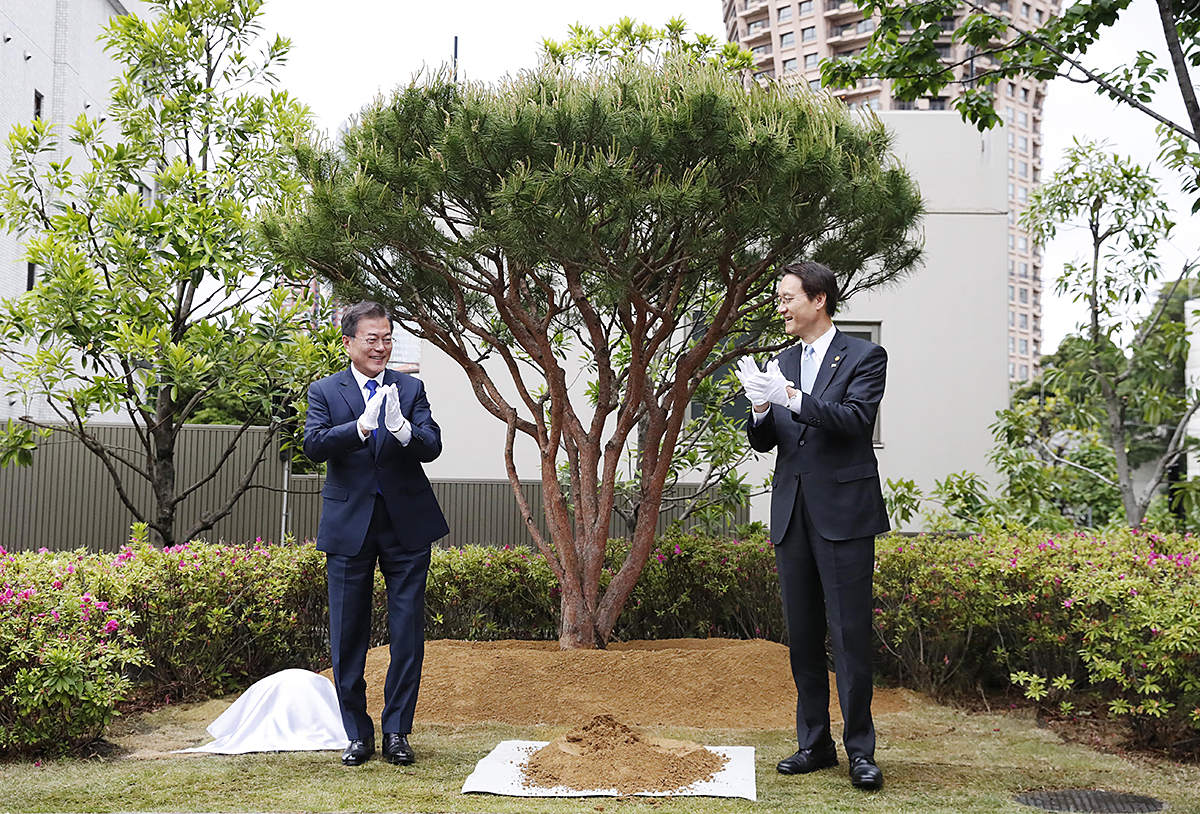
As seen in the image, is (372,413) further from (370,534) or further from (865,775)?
(865,775)

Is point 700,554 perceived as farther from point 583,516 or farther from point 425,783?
point 425,783

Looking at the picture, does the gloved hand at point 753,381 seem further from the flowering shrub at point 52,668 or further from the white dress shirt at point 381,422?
the flowering shrub at point 52,668

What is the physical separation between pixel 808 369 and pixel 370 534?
1.78 meters

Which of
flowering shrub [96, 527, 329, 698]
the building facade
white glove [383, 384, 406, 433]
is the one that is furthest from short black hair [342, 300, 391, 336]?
the building facade

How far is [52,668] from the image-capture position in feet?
11.8

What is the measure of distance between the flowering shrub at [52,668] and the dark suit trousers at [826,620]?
259 cm

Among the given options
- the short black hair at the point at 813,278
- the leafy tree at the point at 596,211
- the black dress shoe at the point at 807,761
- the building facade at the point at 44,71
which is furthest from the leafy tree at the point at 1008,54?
the building facade at the point at 44,71

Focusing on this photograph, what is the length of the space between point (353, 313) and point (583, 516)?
2.09m

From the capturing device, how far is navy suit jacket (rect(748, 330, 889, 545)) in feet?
11.1

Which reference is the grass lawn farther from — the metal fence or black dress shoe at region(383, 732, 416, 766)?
the metal fence

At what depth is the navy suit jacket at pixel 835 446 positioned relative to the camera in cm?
338

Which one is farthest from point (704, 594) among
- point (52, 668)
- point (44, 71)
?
point (44, 71)

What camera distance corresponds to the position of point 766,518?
33.1 ft

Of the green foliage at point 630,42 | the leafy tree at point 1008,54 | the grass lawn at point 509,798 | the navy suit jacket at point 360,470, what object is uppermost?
the green foliage at point 630,42
